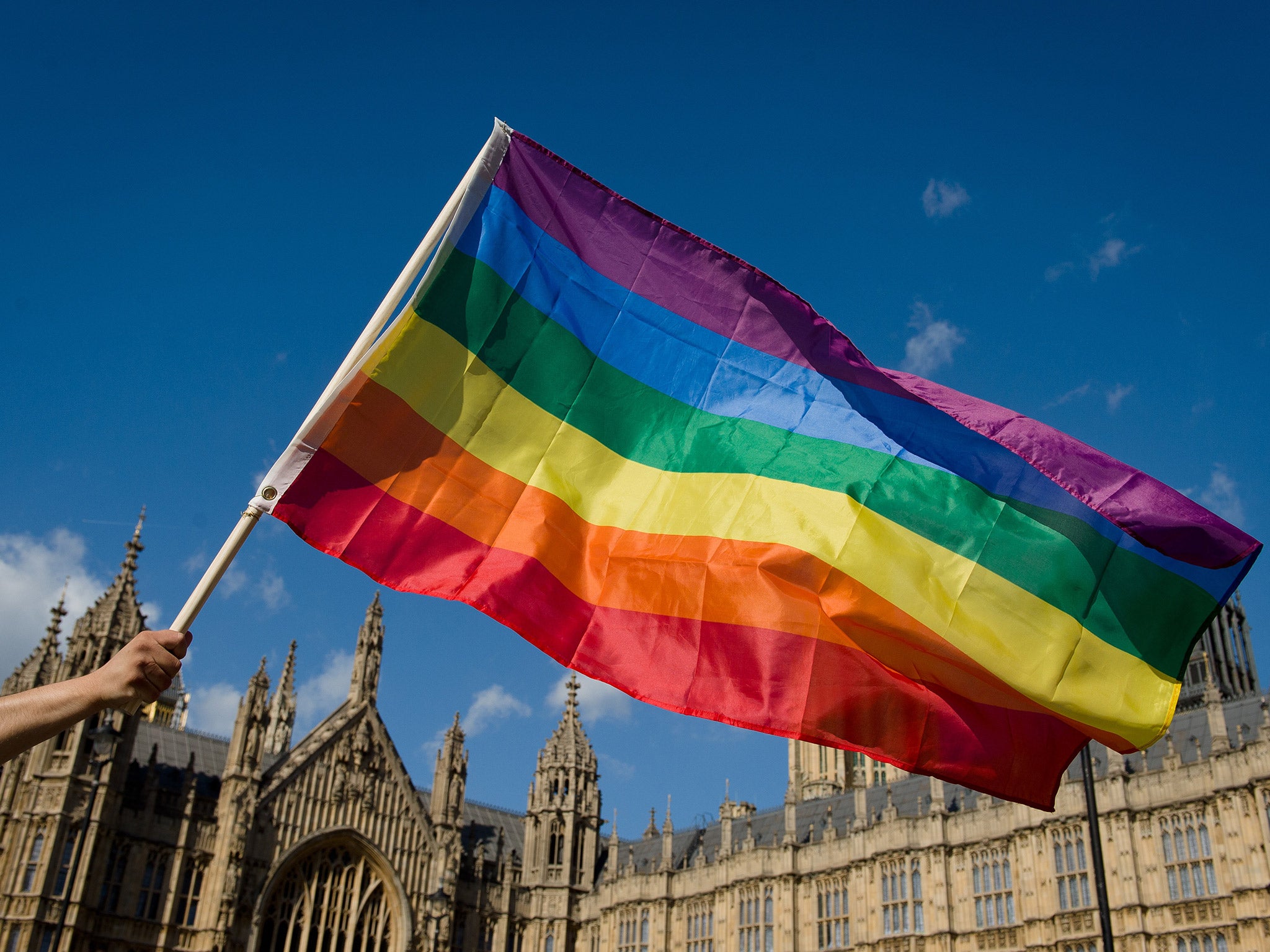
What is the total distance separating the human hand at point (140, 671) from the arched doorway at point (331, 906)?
4300 centimetres

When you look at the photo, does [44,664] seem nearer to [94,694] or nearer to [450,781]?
[450,781]

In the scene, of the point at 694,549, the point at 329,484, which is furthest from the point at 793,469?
the point at 329,484

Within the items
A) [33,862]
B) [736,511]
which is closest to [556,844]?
[33,862]

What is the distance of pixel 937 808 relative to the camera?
4091 centimetres

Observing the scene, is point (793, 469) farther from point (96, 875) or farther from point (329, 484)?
point (96, 875)

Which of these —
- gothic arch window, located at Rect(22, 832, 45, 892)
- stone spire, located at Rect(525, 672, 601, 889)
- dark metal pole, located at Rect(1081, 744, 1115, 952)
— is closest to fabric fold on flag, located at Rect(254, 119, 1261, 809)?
dark metal pole, located at Rect(1081, 744, 1115, 952)

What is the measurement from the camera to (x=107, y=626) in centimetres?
4253

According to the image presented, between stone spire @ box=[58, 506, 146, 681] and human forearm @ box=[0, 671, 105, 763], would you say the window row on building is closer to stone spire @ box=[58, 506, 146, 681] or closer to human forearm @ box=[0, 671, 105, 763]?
stone spire @ box=[58, 506, 146, 681]

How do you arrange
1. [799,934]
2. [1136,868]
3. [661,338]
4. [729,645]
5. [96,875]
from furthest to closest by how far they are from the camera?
1. [799,934]
2. [96,875]
3. [1136,868]
4. [661,338]
5. [729,645]

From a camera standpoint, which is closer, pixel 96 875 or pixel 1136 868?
pixel 1136 868

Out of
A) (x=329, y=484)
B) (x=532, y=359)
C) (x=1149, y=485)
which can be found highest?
(x=532, y=359)

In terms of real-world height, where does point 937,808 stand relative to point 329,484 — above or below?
above

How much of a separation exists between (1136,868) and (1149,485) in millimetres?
31327

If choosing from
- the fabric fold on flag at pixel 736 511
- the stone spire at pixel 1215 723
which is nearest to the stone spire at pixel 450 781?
the stone spire at pixel 1215 723
